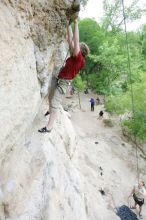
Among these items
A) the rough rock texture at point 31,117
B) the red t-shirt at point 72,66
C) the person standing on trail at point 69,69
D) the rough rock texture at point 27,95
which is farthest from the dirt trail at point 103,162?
the red t-shirt at point 72,66

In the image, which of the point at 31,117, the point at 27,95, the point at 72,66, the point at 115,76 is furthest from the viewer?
the point at 115,76

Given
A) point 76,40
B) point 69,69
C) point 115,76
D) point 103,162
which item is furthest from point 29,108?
point 115,76

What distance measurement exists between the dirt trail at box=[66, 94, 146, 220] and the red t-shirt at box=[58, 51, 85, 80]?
6.68 metres

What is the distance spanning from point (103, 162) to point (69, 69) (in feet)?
40.4

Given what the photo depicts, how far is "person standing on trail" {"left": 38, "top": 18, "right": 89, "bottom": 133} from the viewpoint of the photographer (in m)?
6.38

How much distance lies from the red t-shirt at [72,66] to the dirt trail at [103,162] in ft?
21.9

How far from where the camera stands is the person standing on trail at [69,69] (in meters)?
6.38

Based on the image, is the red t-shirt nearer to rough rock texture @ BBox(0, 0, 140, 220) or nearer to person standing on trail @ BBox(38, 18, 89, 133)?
person standing on trail @ BBox(38, 18, 89, 133)

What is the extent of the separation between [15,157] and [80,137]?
13724 mm

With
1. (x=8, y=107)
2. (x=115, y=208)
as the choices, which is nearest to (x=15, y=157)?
(x=8, y=107)

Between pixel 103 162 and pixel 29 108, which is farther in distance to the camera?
pixel 103 162

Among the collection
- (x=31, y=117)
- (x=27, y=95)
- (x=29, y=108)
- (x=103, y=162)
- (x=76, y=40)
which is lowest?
(x=103, y=162)

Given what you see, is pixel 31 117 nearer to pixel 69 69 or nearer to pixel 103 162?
pixel 69 69

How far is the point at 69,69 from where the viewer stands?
6.96 m
